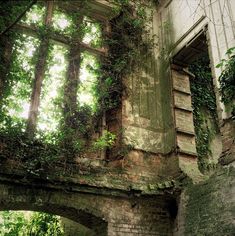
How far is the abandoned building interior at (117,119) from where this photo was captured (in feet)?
18.5

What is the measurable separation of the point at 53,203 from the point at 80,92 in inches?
101

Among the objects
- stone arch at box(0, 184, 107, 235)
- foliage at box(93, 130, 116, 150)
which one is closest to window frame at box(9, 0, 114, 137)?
foliage at box(93, 130, 116, 150)

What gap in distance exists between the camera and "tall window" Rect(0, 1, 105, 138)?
637 centimetres

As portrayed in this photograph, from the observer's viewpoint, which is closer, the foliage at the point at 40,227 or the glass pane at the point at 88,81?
the glass pane at the point at 88,81

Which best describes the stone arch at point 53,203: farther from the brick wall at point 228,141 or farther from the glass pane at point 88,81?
the brick wall at point 228,141

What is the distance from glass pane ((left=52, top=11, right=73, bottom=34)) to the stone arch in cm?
375

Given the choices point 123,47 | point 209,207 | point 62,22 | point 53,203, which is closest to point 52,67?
point 62,22

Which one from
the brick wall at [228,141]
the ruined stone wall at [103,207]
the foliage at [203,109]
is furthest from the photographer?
the foliage at [203,109]

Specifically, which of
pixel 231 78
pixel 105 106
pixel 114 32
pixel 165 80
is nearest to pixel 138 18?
pixel 114 32

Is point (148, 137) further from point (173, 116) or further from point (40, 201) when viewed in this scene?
point (40, 201)

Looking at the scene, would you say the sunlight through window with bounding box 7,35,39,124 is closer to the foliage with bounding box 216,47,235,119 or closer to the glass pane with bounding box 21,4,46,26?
the glass pane with bounding box 21,4,46,26

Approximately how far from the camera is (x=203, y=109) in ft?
29.7

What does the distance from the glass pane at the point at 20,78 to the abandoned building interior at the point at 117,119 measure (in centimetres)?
2

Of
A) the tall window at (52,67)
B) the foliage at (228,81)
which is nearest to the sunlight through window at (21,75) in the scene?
the tall window at (52,67)
